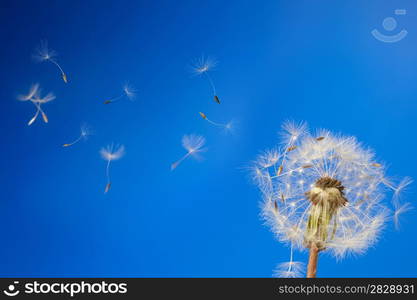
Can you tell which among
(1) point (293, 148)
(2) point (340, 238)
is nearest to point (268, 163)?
(1) point (293, 148)

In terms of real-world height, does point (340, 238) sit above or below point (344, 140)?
below

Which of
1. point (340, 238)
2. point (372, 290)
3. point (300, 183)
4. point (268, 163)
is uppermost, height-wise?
point (268, 163)

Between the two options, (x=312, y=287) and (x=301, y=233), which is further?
(x=301, y=233)

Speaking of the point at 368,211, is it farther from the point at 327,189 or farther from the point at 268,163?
the point at 268,163

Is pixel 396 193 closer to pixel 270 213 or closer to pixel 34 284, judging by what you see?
pixel 270 213

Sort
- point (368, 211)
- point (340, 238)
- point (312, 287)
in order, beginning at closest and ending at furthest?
point (312, 287) < point (340, 238) < point (368, 211)

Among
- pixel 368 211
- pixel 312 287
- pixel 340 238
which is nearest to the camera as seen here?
pixel 312 287

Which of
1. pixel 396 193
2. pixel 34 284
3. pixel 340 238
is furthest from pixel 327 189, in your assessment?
pixel 34 284
